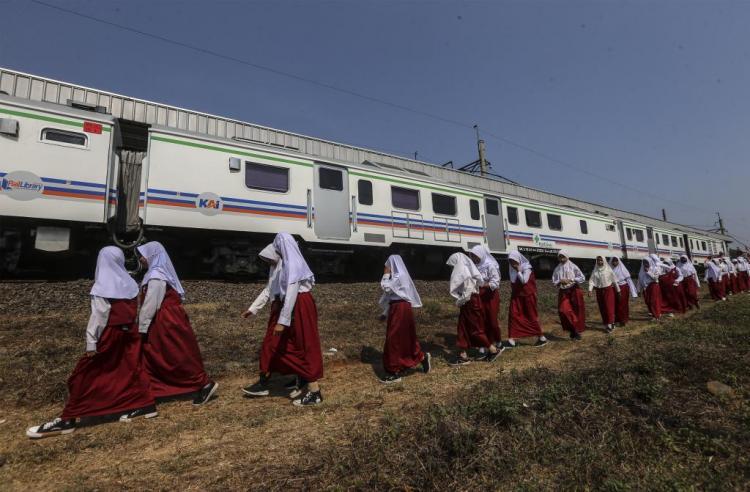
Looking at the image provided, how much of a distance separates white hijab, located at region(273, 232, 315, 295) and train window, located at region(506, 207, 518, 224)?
451 inches

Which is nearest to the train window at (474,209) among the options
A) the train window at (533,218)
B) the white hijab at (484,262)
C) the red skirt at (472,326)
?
the train window at (533,218)

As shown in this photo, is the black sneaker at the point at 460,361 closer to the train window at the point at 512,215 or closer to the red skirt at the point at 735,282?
the train window at the point at 512,215

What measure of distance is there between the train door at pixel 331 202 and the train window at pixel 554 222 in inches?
383

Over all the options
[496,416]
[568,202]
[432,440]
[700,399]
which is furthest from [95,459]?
[568,202]

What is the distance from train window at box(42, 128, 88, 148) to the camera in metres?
6.70

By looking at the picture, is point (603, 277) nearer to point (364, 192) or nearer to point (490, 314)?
point (490, 314)

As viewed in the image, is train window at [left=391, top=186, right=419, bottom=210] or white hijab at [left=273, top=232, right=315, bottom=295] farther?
train window at [left=391, top=186, right=419, bottom=210]

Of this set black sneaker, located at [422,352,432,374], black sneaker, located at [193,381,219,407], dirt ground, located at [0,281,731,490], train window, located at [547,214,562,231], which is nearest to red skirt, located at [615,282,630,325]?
dirt ground, located at [0,281,731,490]

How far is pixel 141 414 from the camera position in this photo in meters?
3.49

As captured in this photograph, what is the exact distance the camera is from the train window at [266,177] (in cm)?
855

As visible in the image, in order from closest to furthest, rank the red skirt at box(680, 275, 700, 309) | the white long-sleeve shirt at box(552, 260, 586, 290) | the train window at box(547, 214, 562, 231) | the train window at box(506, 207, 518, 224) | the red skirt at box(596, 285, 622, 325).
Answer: the white long-sleeve shirt at box(552, 260, 586, 290) → the red skirt at box(596, 285, 622, 325) → the red skirt at box(680, 275, 700, 309) → the train window at box(506, 207, 518, 224) → the train window at box(547, 214, 562, 231)

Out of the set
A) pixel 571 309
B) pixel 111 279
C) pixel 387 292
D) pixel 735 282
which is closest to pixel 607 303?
pixel 571 309

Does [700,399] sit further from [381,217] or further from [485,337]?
[381,217]

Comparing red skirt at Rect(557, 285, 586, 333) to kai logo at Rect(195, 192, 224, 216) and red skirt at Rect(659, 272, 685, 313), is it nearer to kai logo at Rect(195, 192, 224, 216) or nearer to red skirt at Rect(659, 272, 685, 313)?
red skirt at Rect(659, 272, 685, 313)
